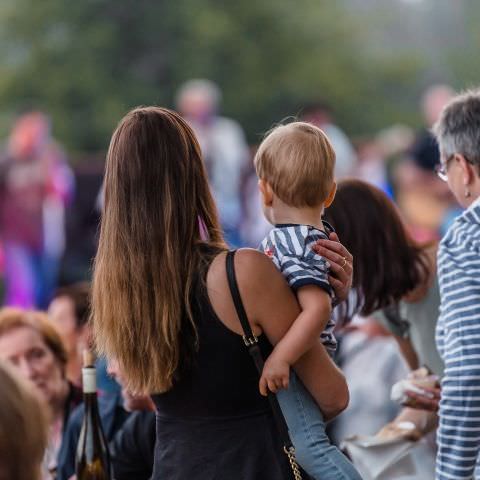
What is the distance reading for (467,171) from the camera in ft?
12.1

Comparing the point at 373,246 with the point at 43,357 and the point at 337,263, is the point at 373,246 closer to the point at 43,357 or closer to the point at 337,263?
the point at 337,263

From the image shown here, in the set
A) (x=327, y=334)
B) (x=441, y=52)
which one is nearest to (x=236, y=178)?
(x=327, y=334)

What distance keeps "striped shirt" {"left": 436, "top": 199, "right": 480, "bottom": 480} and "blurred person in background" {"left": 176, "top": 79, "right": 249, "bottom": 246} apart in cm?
925

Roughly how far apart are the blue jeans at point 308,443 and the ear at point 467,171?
2.89ft

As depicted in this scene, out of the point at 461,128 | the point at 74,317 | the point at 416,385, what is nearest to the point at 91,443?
the point at 416,385

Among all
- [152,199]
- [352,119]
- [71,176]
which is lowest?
[352,119]

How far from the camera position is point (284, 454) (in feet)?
10.4

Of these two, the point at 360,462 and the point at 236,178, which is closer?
the point at 360,462

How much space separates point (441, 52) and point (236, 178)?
86.5 ft

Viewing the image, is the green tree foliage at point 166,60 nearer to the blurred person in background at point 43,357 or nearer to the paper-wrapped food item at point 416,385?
the blurred person in background at point 43,357

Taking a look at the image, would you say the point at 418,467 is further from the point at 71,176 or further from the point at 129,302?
the point at 71,176

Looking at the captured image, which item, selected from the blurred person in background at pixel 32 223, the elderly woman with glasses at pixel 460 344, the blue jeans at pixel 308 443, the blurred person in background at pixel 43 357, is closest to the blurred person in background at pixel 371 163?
the blurred person in background at pixel 32 223

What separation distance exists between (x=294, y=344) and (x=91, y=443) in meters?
0.97

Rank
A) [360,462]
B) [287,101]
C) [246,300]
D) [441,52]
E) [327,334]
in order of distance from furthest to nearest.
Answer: [441,52] → [287,101] → [360,462] → [327,334] → [246,300]
